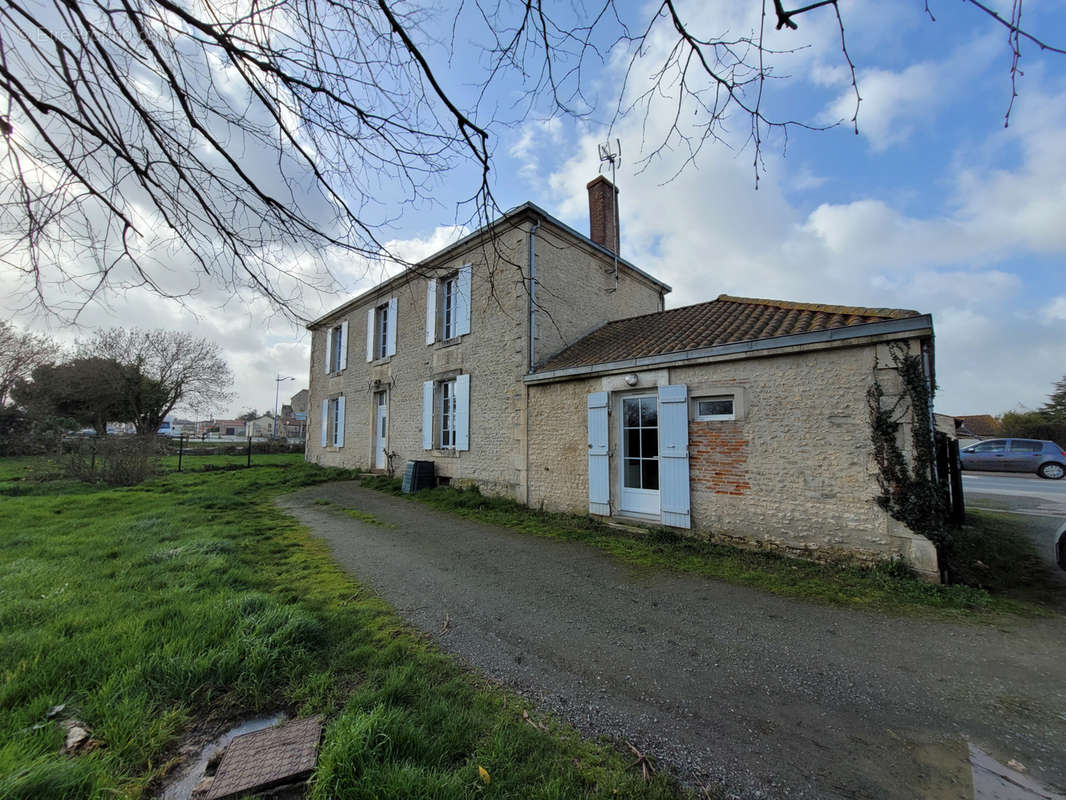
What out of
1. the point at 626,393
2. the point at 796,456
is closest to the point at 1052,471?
the point at 796,456

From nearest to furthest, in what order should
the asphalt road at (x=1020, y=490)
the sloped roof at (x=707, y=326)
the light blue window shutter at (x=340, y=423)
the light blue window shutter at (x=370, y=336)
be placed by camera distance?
the sloped roof at (x=707, y=326) → the asphalt road at (x=1020, y=490) → the light blue window shutter at (x=370, y=336) → the light blue window shutter at (x=340, y=423)

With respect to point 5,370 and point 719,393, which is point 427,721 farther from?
point 5,370

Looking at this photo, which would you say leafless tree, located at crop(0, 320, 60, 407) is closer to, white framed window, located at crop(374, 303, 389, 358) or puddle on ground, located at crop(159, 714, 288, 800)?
white framed window, located at crop(374, 303, 389, 358)

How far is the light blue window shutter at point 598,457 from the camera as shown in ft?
22.6

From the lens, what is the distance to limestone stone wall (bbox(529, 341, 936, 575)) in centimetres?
468

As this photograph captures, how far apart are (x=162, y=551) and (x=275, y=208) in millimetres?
4122

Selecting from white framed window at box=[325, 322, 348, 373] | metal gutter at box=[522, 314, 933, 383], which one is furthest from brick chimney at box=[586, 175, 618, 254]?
white framed window at box=[325, 322, 348, 373]

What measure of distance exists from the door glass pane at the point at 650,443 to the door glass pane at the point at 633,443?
72mm

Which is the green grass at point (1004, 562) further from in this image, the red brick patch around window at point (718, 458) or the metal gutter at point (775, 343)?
the metal gutter at point (775, 343)

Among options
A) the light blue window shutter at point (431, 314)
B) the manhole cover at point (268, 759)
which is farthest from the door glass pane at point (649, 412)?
the light blue window shutter at point (431, 314)

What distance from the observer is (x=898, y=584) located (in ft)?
13.8

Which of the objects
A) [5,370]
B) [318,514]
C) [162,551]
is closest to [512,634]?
[162,551]

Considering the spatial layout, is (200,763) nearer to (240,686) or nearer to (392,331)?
(240,686)

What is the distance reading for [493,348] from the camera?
30.7 ft
